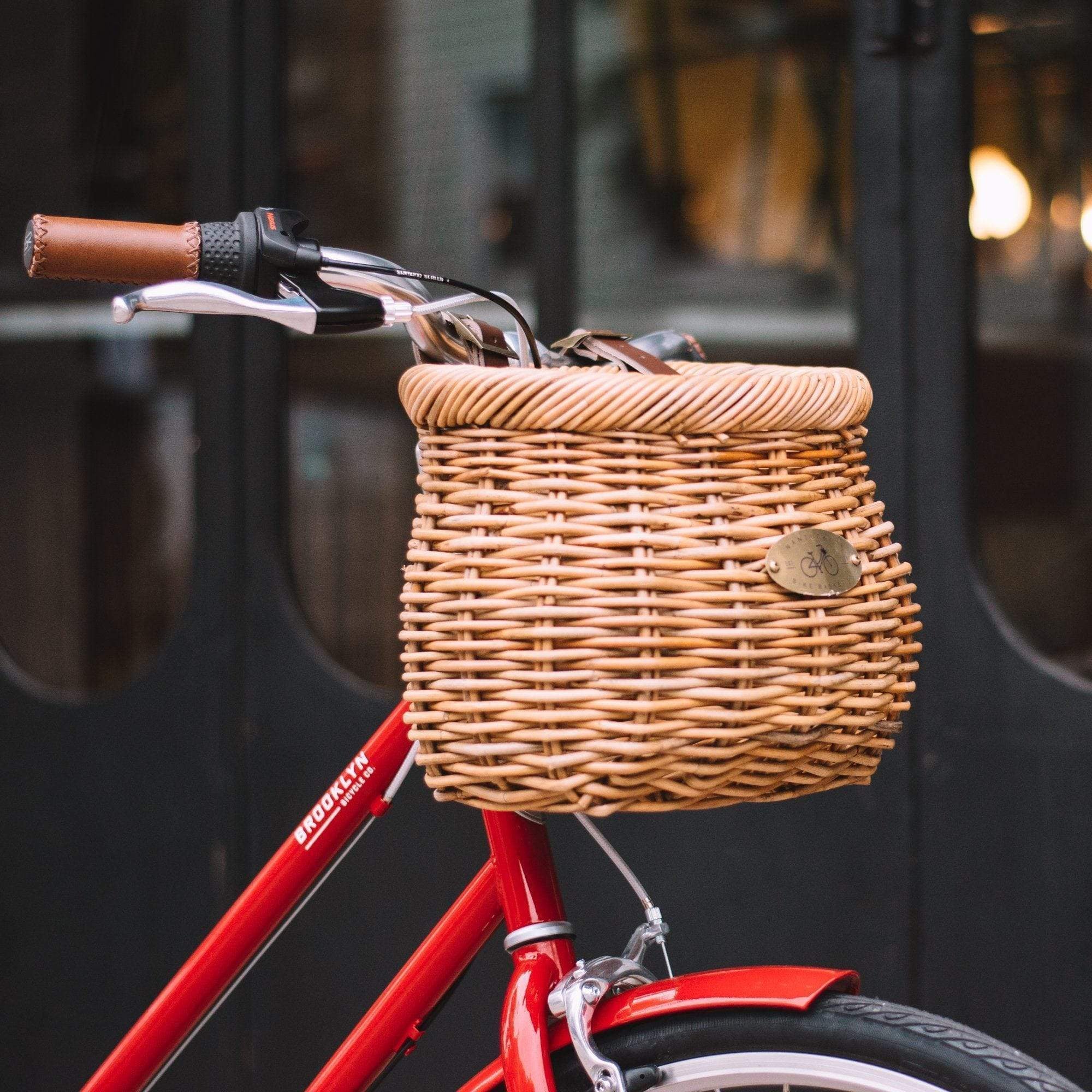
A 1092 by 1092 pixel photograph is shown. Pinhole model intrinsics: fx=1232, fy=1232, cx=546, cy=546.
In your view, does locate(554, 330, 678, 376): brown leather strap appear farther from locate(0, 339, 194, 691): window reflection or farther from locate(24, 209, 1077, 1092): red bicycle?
locate(0, 339, 194, 691): window reflection

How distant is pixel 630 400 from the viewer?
3.01 feet

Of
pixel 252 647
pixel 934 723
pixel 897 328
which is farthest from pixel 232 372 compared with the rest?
pixel 934 723

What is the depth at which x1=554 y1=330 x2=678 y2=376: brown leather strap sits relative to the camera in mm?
1067

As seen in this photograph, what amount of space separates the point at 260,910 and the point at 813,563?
70 cm

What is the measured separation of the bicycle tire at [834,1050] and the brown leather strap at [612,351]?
535 millimetres

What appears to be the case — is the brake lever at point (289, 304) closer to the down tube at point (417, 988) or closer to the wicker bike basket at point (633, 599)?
the wicker bike basket at point (633, 599)

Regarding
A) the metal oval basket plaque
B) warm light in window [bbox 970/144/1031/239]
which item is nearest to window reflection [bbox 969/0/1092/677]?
warm light in window [bbox 970/144/1031/239]

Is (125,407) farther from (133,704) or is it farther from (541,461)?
(541,461)

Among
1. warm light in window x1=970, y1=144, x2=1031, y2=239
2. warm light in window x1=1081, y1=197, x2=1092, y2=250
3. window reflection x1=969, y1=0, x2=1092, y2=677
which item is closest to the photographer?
window reflection x1=969, y1=0, x2=1092, y2=677

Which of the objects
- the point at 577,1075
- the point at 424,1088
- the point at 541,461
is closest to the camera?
the point at 541,461

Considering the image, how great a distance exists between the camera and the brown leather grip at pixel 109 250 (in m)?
0.99

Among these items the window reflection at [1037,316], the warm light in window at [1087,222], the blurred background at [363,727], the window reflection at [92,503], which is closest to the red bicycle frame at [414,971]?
the blurred background at [363,727]

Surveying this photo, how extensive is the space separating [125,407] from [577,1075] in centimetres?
432

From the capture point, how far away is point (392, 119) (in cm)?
623
